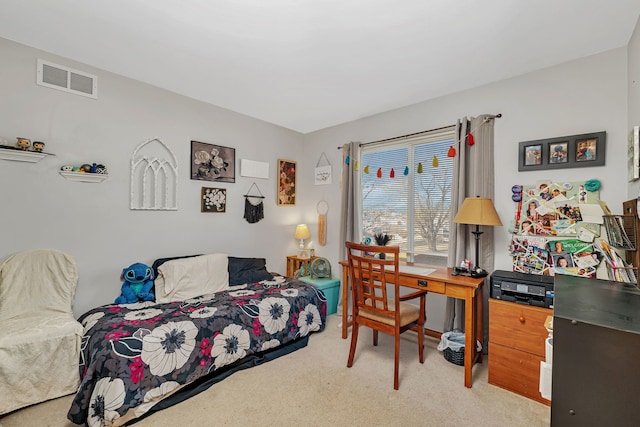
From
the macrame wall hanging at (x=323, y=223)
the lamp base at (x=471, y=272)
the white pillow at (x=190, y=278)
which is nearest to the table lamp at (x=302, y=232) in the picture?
the macrame wall hanging at (x=323, y=223)

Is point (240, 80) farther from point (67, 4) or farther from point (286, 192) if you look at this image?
point (286, 192)

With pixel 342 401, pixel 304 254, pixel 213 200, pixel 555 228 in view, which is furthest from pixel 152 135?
pixel 555 228

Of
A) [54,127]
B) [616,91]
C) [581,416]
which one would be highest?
[616,91]

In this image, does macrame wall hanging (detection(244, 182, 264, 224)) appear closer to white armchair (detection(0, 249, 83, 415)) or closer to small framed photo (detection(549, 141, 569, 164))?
white armchair (detection(0, 249, 83, 415))

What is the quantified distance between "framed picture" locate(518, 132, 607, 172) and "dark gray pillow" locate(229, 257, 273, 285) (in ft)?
8.92

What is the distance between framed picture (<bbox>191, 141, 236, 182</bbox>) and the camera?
3103 millimetres

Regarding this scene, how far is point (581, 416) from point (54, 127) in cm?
343

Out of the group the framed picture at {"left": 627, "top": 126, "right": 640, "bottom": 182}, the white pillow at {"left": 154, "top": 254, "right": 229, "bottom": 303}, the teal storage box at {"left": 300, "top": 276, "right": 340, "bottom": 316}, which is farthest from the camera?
the teal storage box at {"left": 300, "top": 276, "right": 340, "bottom": 316}

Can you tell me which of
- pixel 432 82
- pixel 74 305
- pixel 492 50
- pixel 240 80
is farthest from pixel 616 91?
pixel 74 305

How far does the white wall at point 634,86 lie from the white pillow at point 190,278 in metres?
3.23

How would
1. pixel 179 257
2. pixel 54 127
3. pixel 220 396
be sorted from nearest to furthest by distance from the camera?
pixel 220 396 → pixel 54 127 → pixel 179 257

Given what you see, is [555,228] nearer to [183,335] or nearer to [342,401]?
[342,401]

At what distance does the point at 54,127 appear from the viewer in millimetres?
2283

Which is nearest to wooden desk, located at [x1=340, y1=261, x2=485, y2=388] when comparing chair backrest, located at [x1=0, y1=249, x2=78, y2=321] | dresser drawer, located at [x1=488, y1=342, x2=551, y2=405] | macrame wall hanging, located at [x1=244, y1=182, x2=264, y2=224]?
dresser drawer, located at [x1=488, y1=342, x2=551, y2=405]
